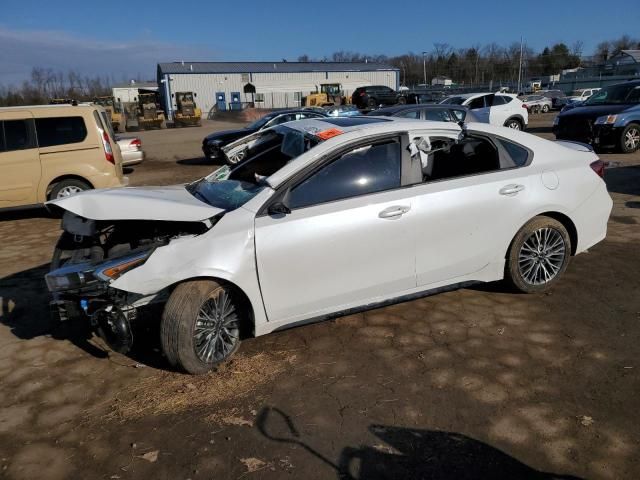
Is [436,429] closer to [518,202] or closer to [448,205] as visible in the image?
[448,205]

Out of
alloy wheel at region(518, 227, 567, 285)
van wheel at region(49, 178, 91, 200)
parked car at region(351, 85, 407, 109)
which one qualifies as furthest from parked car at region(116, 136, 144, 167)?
parked car at region(351, 85, 407, 109)

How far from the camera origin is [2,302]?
16.3 ft

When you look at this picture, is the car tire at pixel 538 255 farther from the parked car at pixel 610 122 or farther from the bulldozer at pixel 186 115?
the bulldozer at pixel 186 115

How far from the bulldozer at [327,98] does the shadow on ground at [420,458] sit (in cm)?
4039

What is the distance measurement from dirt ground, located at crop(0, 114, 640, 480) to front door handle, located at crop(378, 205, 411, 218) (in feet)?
3.27

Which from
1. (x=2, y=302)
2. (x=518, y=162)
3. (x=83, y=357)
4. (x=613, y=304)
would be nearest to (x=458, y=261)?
(x=518, y=162)

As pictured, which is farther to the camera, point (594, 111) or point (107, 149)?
point (594, 111)

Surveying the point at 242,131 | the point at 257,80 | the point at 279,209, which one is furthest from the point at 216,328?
the point at 257,80

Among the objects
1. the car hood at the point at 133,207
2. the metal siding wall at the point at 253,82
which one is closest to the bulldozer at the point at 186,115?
the metal siding wall at the point at 253,82

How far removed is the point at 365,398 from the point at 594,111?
41.3 feet

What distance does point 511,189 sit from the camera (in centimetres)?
416

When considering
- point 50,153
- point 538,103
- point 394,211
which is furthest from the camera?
point 538,103

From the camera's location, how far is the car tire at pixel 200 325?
3309 mm

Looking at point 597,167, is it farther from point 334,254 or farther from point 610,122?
point 610,122
